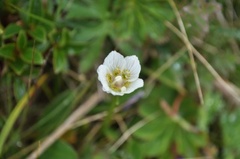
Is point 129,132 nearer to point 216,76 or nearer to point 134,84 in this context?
point 216,76

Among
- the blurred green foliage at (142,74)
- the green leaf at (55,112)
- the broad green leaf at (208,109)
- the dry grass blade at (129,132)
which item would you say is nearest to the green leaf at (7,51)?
the blurred green foliage at (142,74)

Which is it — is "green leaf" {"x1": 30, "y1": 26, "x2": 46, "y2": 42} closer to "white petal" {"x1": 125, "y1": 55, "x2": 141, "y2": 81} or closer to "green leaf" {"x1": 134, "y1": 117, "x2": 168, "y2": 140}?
"white petal" {"x1": 125, "y1": 55, "x2": 141, "y2": 81}

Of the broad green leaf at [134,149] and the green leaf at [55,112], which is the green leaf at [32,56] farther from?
the broad green leaf at [134,149]

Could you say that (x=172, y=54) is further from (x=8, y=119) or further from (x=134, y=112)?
(x=8, y=119)

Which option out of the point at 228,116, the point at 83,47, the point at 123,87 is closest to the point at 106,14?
the point at 83,47

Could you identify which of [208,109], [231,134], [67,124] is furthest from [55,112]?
[231,134]

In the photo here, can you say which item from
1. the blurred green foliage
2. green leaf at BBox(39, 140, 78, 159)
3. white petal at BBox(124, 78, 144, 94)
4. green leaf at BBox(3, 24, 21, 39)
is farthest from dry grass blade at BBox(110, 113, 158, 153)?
green leaf at BBox(3, 24, 21, 39)
